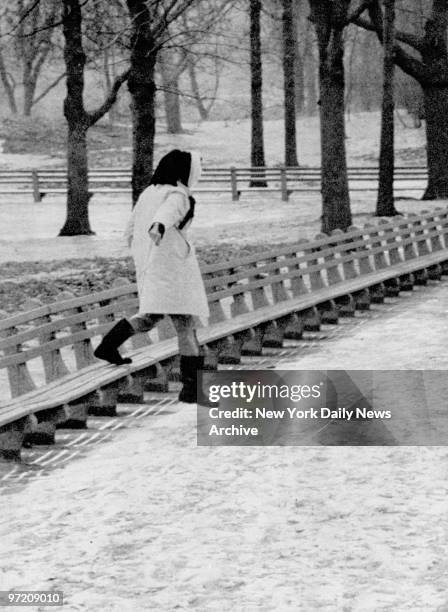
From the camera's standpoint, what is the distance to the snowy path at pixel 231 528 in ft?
20.4

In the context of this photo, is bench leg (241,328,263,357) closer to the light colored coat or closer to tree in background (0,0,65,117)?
the light colored coat

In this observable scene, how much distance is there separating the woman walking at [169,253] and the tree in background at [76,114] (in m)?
16.9

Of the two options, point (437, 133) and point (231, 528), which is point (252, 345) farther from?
point (437, 133)

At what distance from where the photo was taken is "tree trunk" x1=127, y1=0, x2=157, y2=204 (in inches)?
827

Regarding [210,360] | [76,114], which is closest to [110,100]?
[76,114]

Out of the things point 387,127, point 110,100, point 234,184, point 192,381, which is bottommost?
point 192,381

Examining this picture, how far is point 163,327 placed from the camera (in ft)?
42.5

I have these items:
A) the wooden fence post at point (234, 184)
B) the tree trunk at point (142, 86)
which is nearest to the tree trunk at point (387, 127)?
the wooden fence post at point (234, 184)

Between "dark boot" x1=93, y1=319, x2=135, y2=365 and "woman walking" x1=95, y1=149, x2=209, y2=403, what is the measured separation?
0.01 metres

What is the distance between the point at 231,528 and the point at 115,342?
135 inches

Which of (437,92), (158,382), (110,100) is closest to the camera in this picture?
(158,382)

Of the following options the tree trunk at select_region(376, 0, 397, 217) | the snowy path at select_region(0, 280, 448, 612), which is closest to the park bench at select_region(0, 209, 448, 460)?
the snowy path at select_region(0, 280, 448, 612)

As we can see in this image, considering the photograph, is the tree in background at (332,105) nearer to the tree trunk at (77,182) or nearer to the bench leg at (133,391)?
the tree trunk at (77,182)

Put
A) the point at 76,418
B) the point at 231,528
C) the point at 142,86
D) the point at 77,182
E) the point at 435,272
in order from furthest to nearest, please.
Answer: the point at 77,182 → the point at 142,86 → the point at 435,272 → the point at 76,418 → the point at 231,528
